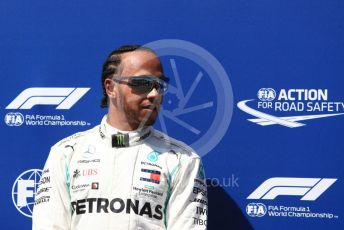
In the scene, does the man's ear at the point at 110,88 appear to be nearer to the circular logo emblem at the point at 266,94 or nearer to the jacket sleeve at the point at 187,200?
the jacket sleeve at the point at 187,200

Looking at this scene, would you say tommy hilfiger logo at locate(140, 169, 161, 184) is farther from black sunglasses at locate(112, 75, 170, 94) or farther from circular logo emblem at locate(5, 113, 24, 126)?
circular logo emblem at locate(5, 113, 24, 126)

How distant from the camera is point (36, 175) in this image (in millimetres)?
2100

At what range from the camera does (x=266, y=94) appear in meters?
1.94

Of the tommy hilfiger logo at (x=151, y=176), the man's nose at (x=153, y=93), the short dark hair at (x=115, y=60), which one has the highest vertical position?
the short dark hair at (x=115, y=60)

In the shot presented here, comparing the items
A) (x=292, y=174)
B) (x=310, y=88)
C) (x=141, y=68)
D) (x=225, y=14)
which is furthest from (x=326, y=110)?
(x=141, y=68)

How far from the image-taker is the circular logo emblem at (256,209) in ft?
6.44

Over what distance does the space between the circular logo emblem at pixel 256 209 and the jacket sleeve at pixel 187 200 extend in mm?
387

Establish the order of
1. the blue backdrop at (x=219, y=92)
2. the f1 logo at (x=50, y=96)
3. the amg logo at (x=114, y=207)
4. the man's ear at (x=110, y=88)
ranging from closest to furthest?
1. the amg logo at (x=114, y=207)
2. the man's ear at (x=110, y=88)
3. the blue backdrop at (x=219, y=92)
4. the f1 logo at (x=50, y=96)

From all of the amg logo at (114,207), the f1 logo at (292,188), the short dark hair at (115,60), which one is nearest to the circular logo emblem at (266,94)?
the f1 logo at (292,188)

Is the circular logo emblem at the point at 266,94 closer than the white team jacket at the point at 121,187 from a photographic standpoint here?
No

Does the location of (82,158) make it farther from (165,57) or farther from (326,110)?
(326,110)

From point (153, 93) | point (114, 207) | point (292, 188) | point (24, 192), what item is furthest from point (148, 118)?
point (24, 192)

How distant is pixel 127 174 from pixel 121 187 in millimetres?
45

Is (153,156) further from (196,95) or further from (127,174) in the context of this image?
(196,95)
